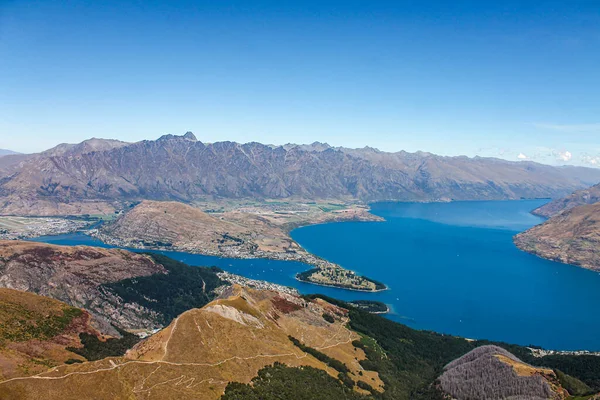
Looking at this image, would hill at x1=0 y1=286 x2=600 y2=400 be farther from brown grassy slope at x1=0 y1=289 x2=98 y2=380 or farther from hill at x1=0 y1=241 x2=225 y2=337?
hill at x1=0 y1=241 x2=225 y2=337

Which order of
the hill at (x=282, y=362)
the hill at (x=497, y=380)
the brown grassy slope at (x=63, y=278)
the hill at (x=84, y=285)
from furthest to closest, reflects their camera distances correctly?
the hill at (x=84, y=285) < the brown grassy slope at (x=63, y=278) < the hill at (x=497, y=380) < the hill at (x=282, y=362)

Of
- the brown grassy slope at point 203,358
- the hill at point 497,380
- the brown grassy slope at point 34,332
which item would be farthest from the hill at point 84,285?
the hill at point 497,380

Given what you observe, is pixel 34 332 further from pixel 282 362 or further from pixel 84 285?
pixel 84 285

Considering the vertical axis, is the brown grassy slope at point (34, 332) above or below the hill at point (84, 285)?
above

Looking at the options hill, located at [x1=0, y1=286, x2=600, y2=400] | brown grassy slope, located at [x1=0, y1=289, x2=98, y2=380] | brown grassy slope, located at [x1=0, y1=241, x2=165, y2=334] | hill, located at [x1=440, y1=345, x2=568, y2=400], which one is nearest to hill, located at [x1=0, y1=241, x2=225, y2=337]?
brown grassy slope, located at [x1=0, y1=241, x2=165, y2=334]

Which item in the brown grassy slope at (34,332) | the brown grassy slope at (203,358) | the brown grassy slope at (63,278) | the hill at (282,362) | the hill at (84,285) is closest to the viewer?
the brown grassy slope at (203,358)

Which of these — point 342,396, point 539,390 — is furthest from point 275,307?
point 539,390

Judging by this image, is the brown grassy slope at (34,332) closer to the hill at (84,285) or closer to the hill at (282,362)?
the hill at (282,362)
